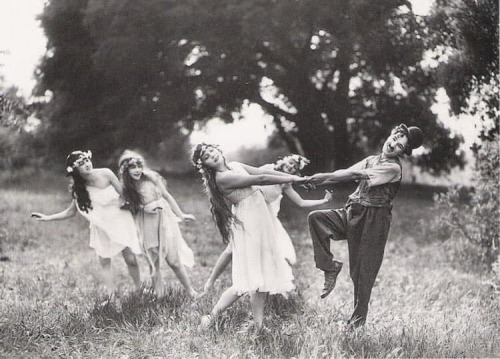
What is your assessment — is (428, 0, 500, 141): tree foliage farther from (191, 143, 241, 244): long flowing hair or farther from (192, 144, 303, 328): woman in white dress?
(191, 143, 241, 244): long flowing hair

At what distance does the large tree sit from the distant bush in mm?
589

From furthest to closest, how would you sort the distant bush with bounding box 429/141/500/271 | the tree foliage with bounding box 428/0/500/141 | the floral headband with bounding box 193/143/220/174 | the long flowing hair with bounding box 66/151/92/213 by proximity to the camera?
the distant bush with bounding box 429/141/500/271 < the tree foliage with bounding box 428/0/500/141 < the long flowing hair with bounding box 66/151/92/213 < the floral headband with bounding box 193/143/220/174

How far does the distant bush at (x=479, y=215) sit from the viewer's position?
18.9ft

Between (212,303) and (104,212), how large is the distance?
4.26 feet

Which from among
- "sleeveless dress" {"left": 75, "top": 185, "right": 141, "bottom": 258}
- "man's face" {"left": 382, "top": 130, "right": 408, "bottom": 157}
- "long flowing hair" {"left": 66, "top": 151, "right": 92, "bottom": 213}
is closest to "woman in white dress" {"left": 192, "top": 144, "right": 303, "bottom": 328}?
"man's face" {"left": 382, "top": 130, "right": 408, "bottom": 157}

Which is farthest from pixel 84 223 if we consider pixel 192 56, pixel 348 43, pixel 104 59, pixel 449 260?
pixel 449 260

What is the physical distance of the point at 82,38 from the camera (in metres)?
5.33

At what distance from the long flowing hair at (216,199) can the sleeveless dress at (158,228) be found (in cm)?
108

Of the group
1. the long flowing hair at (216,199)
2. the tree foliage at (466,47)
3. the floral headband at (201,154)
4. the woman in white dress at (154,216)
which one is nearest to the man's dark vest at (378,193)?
the long flowing hair at (216,199)

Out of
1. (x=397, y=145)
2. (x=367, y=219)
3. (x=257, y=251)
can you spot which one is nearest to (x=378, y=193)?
(x=367, y=219)

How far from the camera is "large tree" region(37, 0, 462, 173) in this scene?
15.6 ft

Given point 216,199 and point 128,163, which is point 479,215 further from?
point 128,163

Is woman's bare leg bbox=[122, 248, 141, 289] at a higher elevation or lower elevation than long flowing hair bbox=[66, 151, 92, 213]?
lower

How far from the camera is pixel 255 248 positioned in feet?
11.9
